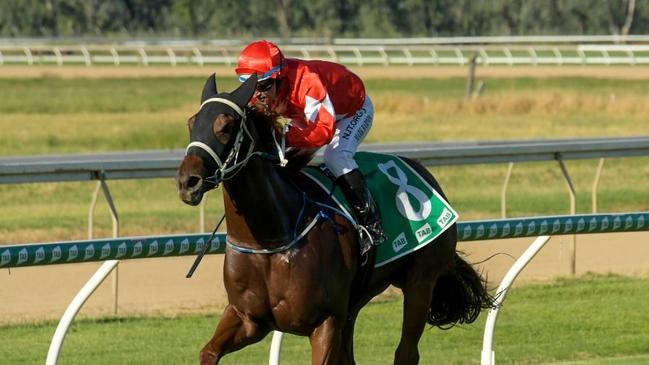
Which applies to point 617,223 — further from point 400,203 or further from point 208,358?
point 208,358

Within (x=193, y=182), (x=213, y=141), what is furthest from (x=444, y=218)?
(x=193, y=182)

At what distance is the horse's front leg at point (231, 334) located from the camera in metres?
5.25

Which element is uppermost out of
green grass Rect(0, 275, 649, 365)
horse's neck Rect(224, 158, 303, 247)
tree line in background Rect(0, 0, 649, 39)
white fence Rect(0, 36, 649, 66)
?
horse's neck Rect(224, 158, 303, 247)

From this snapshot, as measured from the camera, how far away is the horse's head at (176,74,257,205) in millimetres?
4664

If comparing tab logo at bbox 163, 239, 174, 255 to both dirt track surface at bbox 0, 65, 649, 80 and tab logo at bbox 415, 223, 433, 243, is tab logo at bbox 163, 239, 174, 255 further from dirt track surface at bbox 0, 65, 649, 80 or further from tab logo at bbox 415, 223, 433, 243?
dirt track surface at bbox 0, 65, 649, 80

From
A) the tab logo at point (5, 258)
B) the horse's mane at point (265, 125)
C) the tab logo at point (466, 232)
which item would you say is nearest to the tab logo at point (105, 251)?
the tab logo at point (5, 258)

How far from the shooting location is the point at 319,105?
17.7 feet

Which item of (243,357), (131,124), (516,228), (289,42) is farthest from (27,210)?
(289,42)

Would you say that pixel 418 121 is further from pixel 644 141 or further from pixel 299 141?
pixel 299 141

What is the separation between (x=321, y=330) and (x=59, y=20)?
244 feet

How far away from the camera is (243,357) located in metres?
7.93

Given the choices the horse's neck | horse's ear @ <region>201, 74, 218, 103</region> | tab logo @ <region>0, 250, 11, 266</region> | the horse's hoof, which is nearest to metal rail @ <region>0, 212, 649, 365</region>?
tab logo @ <region>0, 250, 11, 266</region>

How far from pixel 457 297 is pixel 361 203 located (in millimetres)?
1051

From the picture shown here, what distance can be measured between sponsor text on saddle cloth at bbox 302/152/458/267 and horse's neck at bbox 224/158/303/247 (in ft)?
1.53
